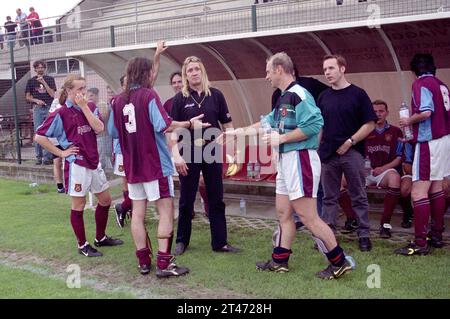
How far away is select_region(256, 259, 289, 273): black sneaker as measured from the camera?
178 inches

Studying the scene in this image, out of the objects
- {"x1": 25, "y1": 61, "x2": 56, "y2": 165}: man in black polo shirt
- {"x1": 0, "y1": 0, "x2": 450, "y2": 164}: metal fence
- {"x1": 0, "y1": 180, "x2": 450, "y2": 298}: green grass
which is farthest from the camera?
{"x1": 25, "y1": 61, "x2": 56, "y2": 165}: man in black polo shirt

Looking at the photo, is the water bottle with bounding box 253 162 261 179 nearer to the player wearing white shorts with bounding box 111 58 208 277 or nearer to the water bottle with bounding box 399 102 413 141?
the water bottle with bounding box 399 102 413 141

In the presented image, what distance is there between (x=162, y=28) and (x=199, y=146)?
1168 cm

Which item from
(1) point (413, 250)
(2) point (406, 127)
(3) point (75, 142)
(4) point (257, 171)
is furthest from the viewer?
(4) point (257, 171)

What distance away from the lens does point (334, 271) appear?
426 cm

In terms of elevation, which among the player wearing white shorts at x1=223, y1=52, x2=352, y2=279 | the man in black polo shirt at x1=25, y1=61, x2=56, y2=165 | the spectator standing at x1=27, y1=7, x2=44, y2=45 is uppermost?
the spectator standing at x1=27, y1=7, x2=44, y2=45

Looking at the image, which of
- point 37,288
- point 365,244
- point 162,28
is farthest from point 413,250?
point 162,28

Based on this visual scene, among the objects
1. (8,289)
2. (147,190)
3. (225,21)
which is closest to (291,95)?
(147,190)

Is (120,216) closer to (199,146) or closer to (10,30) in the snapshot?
(199,146)

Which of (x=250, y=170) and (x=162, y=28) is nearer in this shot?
(x=250, y=170)

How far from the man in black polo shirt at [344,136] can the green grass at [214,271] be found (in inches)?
19.2

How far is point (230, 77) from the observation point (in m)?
8.86

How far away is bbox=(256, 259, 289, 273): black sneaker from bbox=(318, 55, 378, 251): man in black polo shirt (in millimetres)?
1023

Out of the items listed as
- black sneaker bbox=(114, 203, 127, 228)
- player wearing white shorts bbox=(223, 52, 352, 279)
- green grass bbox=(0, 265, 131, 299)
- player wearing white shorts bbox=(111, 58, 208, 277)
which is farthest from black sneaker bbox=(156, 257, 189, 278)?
black sneaker bbox=(114, 203, 127, 228)
